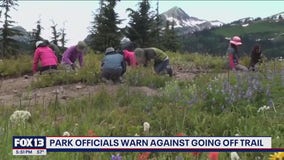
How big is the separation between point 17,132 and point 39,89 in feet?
22.8

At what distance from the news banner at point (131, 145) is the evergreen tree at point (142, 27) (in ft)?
131

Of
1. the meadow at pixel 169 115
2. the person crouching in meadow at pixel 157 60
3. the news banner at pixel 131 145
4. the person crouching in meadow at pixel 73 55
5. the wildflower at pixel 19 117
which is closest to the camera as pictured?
the news banner at pixel 131 145

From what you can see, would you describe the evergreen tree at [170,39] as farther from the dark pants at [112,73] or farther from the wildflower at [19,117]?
the wildflower at [19,117]

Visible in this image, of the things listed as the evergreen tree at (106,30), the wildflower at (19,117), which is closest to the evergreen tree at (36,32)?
the evergreen tree at (106,30)

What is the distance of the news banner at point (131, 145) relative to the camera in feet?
12.6

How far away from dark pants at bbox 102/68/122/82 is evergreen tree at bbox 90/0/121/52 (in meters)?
29.4

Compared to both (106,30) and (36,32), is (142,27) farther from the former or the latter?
(36,32)

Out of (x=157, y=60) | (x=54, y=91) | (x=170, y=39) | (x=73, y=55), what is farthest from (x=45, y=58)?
(x=170, y=39)

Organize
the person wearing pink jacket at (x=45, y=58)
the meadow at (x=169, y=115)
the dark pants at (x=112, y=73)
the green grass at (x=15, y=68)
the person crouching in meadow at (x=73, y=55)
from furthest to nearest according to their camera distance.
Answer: the green grass at (x=15, y=68) < the person crouching in meadow at (x=73, y=55) < the person wearing pink jacket at (x=45, y=58) < the dark pants at (x=112, y=73) < the meadow at (x=169, y=115)

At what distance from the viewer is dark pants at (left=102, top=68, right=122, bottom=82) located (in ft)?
38.7

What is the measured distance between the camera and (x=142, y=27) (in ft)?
145

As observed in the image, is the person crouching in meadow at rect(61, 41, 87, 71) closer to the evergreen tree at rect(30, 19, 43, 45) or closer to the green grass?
the green grass

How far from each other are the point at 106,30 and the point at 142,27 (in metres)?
3.19

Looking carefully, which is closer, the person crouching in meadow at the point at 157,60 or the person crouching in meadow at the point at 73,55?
the person crouching in meadow at the point at 157,60
